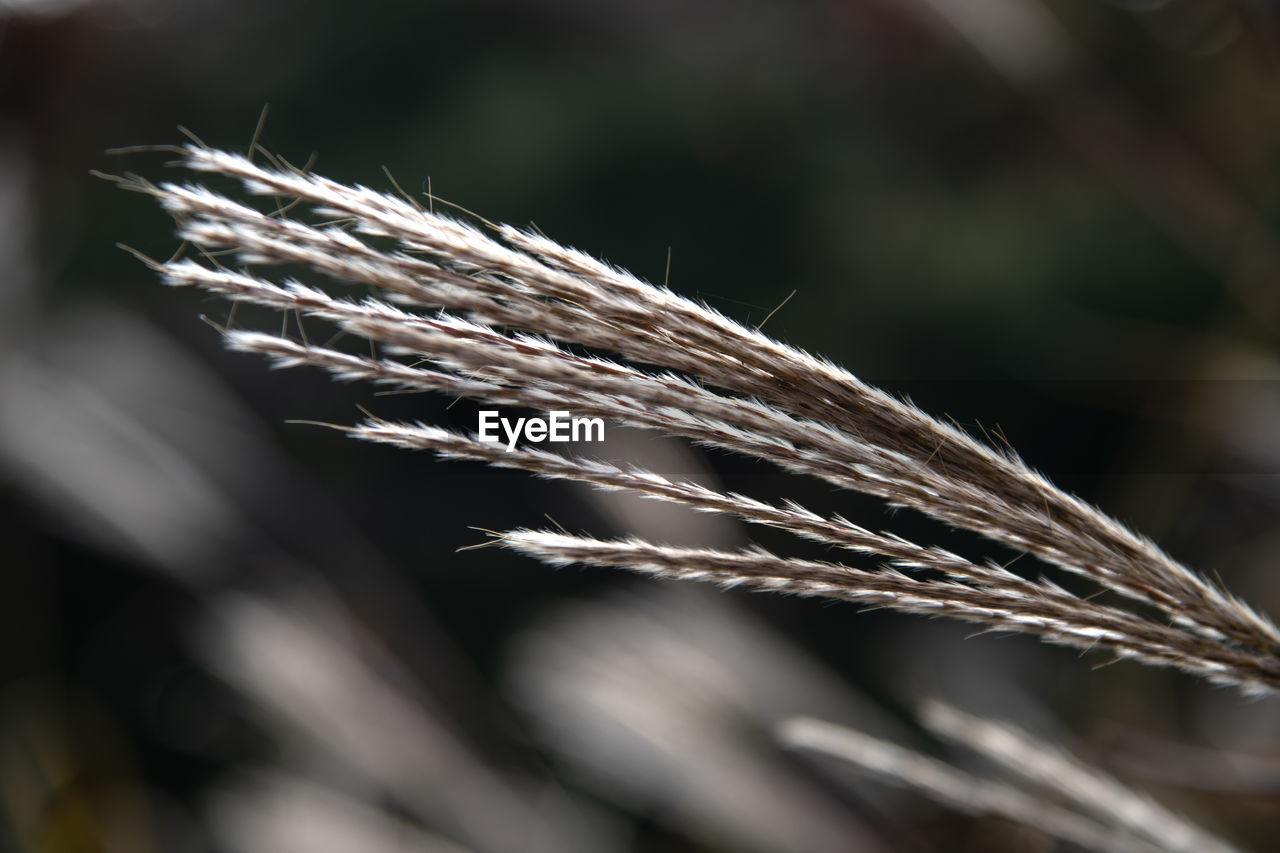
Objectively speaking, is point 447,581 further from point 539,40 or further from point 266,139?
point 539,40

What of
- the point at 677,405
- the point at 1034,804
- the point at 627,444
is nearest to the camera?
the point at 677,405

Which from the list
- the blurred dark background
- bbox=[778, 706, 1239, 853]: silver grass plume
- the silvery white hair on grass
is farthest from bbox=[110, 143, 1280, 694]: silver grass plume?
the blurred dark background

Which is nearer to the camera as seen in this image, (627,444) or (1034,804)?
(1034,804)

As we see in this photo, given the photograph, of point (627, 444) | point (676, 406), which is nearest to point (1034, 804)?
point (676, 406)

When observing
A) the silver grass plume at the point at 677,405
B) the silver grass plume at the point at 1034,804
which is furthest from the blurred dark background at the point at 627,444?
the silver grass plume at the point at 677,405

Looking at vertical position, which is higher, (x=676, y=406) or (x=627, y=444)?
(x=627, y=444)

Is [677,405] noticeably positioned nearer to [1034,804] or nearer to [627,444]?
[1034,804]

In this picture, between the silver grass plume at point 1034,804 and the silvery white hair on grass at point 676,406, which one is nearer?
the silvery white hair on grass at point 676,406

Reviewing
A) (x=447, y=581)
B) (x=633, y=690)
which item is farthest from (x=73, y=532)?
(x=633, y=690)

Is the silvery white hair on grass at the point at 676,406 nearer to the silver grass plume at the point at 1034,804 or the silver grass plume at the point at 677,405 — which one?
the silver grass plume at the point at 677,405
